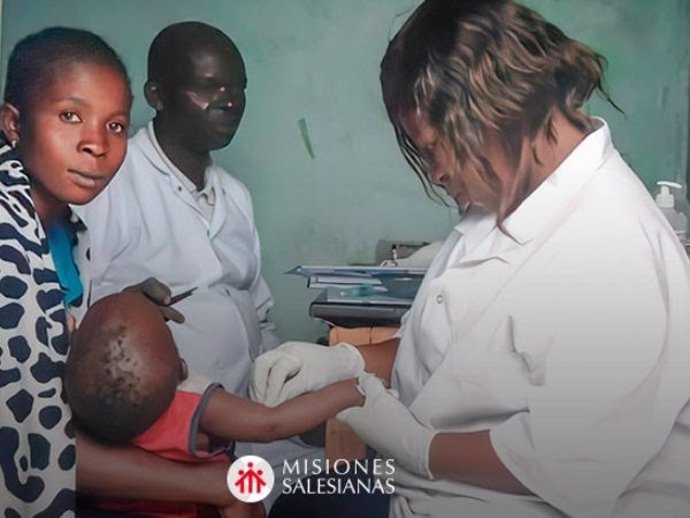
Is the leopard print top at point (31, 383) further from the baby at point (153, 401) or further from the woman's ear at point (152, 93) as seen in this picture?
the woman's ear at point (152, 93)

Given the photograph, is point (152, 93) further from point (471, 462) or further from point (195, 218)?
point (471, 462)

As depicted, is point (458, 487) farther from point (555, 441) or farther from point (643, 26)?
point (643, 26)

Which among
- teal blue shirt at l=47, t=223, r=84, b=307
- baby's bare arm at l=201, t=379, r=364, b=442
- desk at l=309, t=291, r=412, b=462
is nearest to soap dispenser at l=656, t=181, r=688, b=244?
desk at l=309, t=291, r=412, b=462

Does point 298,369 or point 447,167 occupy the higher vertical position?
point 447,167

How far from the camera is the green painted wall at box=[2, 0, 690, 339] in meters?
1.21

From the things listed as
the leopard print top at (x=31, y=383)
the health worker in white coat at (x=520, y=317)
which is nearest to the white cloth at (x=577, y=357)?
the health worker in white coat at (x=520, y=317)

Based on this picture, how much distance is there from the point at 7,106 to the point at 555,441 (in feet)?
2.77

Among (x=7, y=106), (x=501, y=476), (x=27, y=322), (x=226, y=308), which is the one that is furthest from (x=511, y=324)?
(x=7, y=106)

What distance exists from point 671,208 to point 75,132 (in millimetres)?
803

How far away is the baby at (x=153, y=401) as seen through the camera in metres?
1.10

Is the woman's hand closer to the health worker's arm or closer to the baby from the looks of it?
the baby

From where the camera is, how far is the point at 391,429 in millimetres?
1168

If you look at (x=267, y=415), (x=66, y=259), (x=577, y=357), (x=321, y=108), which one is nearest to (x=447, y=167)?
(x=321, y=108)

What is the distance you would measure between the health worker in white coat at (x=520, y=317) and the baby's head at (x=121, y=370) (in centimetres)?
13
